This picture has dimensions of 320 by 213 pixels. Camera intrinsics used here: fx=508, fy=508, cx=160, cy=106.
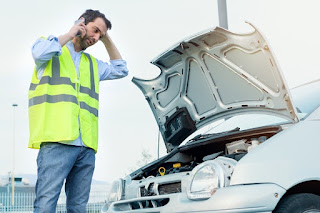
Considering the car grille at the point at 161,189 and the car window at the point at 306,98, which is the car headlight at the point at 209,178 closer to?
the car grille at the point at 161,189

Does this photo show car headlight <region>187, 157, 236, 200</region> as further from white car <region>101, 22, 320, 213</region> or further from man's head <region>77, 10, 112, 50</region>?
man's head <region>77, 10, 112, 50</region>

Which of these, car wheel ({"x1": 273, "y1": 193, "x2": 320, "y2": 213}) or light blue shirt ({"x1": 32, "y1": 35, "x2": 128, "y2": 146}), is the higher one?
light blue shirt ({"x1": 32, "y1": 35, "x2": 128, "y2": 146})

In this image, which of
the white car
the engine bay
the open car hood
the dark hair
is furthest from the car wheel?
the dark hair

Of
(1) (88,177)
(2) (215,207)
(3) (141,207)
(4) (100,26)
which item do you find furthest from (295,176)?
(4) (100,26)

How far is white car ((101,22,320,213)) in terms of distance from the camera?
346 cm

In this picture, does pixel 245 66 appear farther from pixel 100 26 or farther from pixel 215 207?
pixel 215 207

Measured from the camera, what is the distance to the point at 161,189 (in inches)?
165

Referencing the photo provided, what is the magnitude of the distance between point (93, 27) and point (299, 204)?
215 centimetres

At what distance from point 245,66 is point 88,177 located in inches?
68.5

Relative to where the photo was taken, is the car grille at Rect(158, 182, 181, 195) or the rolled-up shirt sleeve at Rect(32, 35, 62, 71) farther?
the car grille at Rect(158, 182, 181, 195)

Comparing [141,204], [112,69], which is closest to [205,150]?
[141,204]

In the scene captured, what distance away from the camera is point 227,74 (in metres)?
4.95

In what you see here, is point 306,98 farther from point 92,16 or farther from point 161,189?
point 92,16

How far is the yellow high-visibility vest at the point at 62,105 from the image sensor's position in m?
3.90
